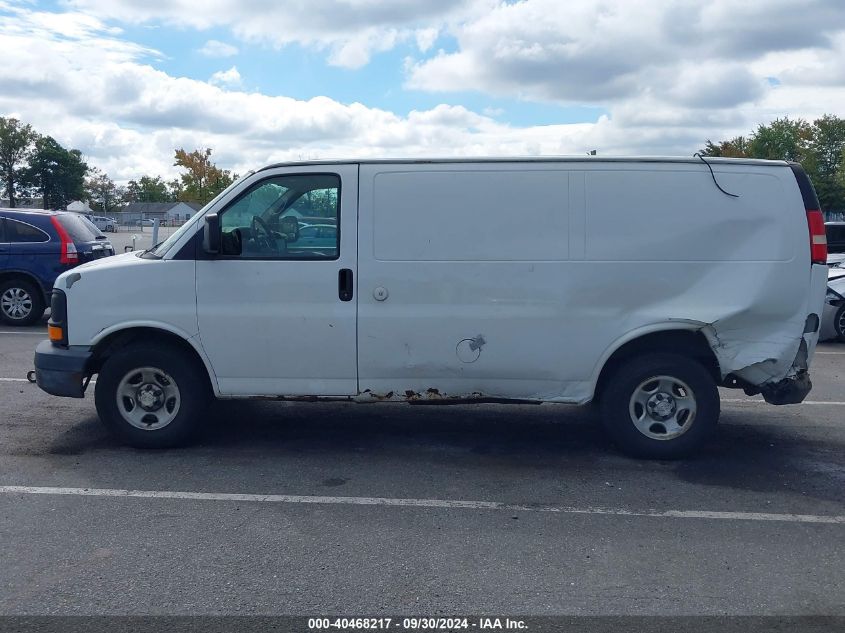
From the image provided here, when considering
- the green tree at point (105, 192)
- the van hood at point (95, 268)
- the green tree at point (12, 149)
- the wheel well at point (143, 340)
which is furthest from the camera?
the green tree at point (105, 192)

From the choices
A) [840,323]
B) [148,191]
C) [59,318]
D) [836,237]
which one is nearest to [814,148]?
[836,237]

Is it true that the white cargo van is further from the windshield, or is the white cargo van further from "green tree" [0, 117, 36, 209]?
"green tree" [0, 117, 36, 209]

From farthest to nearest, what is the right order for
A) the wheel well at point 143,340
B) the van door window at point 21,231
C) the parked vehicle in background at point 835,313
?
the van door window at point 21,231, the parked vehicle in background at point 835,313, the wheel well at point 143,340

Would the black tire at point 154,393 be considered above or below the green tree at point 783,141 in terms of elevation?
below

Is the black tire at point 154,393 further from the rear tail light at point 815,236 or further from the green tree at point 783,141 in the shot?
the green tree at point 783,141

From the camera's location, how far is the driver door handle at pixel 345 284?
6.04 meters

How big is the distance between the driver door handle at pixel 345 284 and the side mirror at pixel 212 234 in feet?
2.95

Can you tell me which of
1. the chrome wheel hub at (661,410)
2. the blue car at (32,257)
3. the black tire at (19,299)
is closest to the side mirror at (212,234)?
the chrome wheel hub at (661,410)

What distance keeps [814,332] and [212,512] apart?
4360 mm

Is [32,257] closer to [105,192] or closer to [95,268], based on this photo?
[95,268]

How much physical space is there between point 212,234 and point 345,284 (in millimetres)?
1008

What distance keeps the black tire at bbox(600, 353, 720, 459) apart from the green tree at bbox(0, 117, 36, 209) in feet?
257

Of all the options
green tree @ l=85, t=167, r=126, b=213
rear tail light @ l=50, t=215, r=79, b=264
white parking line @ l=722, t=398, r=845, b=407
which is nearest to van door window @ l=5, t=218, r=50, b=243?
rear tail light @ l=50, t=215, r=79, b=264

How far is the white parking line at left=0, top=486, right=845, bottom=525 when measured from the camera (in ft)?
16.8
